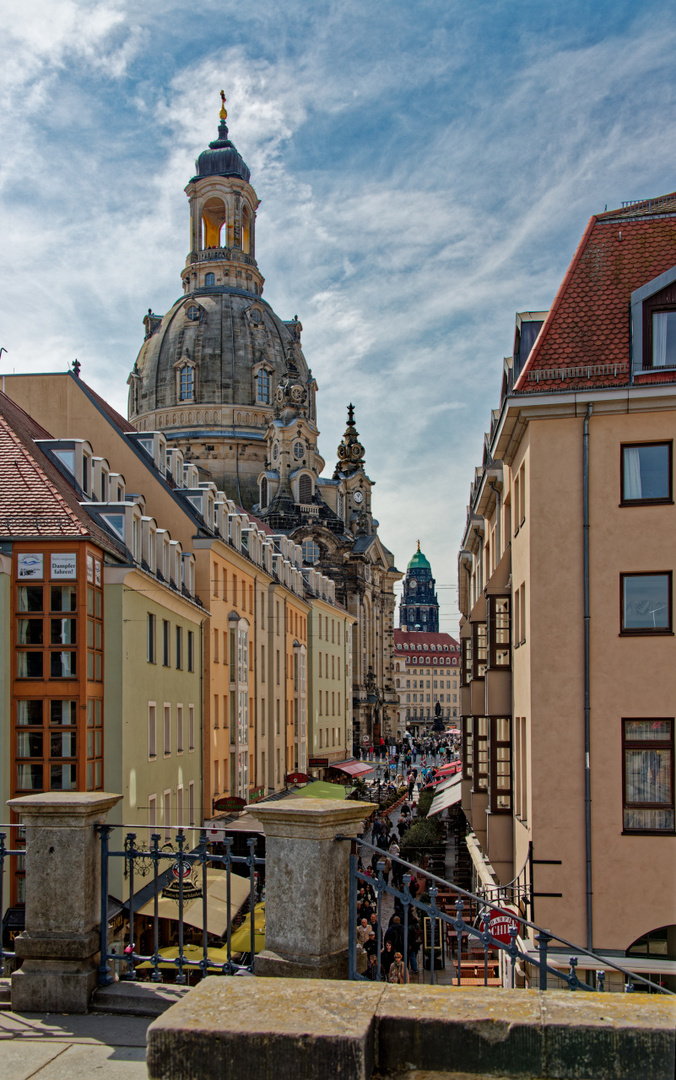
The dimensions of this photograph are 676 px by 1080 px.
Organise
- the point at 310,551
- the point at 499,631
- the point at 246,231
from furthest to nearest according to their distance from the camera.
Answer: the point at 246,231 → the point at 310,551 → the point at 499,631

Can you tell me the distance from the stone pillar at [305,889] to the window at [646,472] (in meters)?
11.7

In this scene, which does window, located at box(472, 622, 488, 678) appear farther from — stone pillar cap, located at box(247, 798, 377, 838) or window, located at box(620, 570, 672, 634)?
stone pillar cap, located at box(247, 798, 377, 838)

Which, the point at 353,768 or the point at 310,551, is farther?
the point at 310,551

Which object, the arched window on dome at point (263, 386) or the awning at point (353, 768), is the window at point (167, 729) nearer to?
the awning at point (353, 768)

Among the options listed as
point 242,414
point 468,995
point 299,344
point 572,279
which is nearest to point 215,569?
point 572,279

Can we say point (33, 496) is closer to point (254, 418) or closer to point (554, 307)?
point (554, 307)

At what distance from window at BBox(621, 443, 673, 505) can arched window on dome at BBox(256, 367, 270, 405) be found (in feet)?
296

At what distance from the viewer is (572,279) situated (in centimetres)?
1962

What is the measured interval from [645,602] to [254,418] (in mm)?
90664

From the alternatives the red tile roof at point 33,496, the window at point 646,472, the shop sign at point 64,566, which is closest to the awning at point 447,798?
the red tile roof at point 33,496

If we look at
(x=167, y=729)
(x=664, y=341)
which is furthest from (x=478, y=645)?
(x=664, y=341)

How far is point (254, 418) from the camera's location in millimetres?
107062

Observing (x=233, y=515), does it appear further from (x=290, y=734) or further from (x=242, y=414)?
(x=242, y=414)

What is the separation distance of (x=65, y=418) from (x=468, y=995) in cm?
2917
